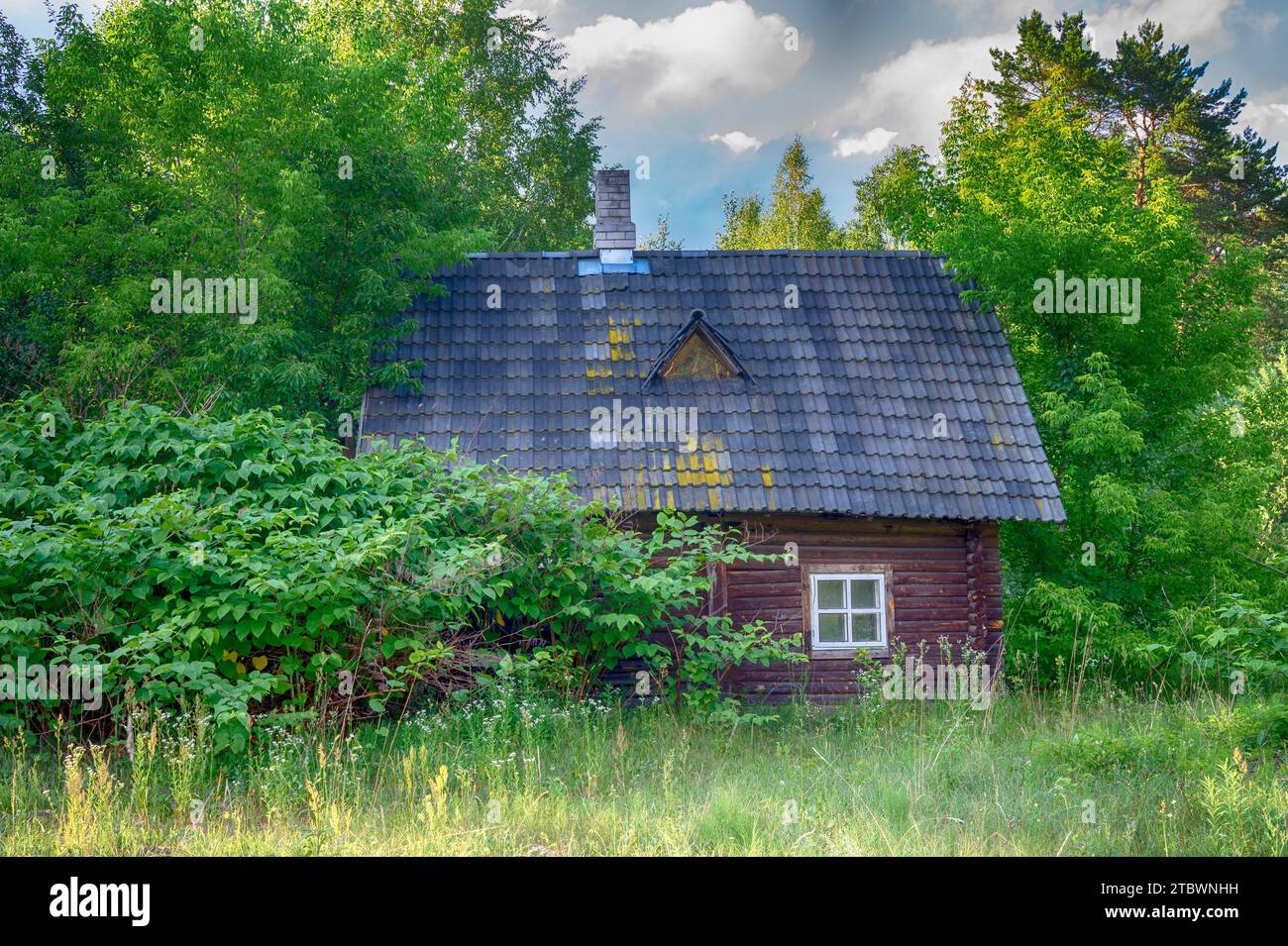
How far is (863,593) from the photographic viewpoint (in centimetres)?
1242

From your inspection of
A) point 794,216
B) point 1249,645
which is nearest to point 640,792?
point 1249,645

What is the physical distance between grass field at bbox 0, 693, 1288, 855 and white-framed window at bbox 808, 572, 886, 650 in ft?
13.7

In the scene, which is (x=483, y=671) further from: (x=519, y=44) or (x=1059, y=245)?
(x=519, y=44)

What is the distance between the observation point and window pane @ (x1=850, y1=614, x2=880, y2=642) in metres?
12.3

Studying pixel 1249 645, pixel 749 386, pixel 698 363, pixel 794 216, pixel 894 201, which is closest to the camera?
pixel 1249 645

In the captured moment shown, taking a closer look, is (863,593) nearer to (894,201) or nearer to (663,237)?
(894,201)

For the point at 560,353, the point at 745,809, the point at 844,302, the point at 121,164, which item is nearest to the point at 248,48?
the point at 121,164

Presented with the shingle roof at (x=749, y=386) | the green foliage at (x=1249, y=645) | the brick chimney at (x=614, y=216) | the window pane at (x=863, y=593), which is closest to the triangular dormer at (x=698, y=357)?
the shingle roof at (x=749, y=386)

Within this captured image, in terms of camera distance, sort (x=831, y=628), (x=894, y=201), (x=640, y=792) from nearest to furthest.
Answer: (x=640, y=792) < (x=831, y=628) < (x=894, y=201)

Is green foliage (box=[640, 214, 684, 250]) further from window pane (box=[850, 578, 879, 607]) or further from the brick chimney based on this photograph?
window pane (box=[850, 578, 879, 607])

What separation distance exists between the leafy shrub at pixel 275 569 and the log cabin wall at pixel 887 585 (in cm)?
321

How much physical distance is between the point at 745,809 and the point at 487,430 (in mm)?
7376

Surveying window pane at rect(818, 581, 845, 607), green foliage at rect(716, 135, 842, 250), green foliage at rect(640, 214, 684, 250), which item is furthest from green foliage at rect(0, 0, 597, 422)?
green foliage at rect(640, 214, 684, 250)

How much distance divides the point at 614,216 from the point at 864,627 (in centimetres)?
684
